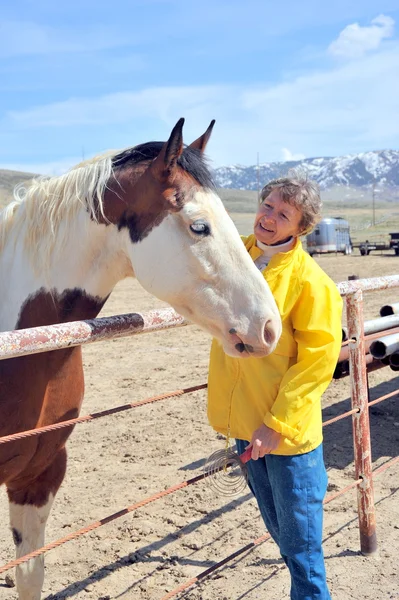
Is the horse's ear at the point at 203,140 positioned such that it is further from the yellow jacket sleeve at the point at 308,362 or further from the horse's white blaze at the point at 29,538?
the horse's white blaze at the point at 29,538

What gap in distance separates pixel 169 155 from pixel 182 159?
0.34ft

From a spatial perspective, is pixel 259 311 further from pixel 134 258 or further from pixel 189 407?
pixel 189 407

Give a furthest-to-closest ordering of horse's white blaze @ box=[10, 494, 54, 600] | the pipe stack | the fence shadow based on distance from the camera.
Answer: the fence shadow, the pipe stack, horse's white blaze @ box=[10, 494, 54, 600]

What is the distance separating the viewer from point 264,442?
1869 mm

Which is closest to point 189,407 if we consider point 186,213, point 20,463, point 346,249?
point 20,463

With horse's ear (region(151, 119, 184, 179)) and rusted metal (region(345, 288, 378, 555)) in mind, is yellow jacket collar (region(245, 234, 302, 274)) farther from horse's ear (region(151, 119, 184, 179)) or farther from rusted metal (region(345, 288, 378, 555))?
rusted metal (region(345, 288, 378, 555))

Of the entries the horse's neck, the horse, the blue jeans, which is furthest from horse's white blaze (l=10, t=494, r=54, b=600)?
the blue jeans

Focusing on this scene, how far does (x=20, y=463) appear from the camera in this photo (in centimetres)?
229

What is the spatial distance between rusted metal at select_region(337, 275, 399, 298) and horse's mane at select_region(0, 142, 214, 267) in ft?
3.43

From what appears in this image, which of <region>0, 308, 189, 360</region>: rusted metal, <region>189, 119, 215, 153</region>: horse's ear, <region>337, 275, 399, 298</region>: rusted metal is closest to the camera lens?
<region>0, 308, 189, 360</region>: rusted metal

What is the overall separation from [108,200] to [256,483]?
1.27m

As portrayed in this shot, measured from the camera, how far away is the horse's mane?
2158mm

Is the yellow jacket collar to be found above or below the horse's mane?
below

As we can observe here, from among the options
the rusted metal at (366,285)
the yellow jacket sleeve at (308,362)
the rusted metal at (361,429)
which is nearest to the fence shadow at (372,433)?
the rusted metal at (361,429)
